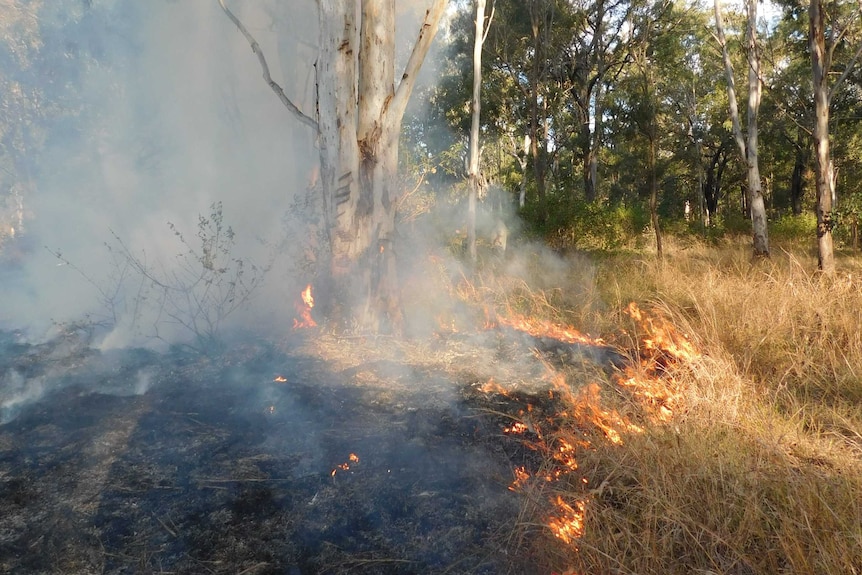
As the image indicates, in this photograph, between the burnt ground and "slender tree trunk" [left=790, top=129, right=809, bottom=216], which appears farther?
"slender tree trunk" [left=790, top=129, right=809, bottom=216]

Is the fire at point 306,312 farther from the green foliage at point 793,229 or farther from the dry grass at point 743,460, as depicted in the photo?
the green foliage at point 793,229

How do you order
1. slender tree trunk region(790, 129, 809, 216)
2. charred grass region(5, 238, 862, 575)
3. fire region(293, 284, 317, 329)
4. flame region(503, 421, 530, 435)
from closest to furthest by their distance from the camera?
charred grass region(5, 238, 862, 575) < flame region(503, 421, 530, 435) < fire region(293, 284, 317, 329) < slender tree trunk region(790, 129, 809, 216)

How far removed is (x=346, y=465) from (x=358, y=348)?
2261 mm

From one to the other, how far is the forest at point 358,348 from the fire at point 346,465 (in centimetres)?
1

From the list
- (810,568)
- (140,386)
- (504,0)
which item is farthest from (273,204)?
(504,0)

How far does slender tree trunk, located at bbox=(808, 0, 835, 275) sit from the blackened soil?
4.82 metres

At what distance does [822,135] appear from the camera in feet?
Answer: 18.9

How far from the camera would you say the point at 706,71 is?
20375mm

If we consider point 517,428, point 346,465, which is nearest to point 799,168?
point 517,428

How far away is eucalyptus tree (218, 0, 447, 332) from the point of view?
515 centimetres

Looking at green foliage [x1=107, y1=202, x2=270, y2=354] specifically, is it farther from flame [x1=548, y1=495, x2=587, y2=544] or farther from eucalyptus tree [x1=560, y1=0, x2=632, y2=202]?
eucalyptus tree [x1=560, y1=0, x2=632, y2=202]

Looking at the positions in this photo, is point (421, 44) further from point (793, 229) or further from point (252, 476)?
point (793, 229)

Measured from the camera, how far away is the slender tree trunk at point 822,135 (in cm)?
557

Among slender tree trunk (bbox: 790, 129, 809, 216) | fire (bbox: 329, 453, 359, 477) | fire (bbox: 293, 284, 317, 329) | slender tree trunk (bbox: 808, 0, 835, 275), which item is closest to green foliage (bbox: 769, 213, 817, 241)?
slender tree trunk (bbox: 790, 129, 809, 216)
